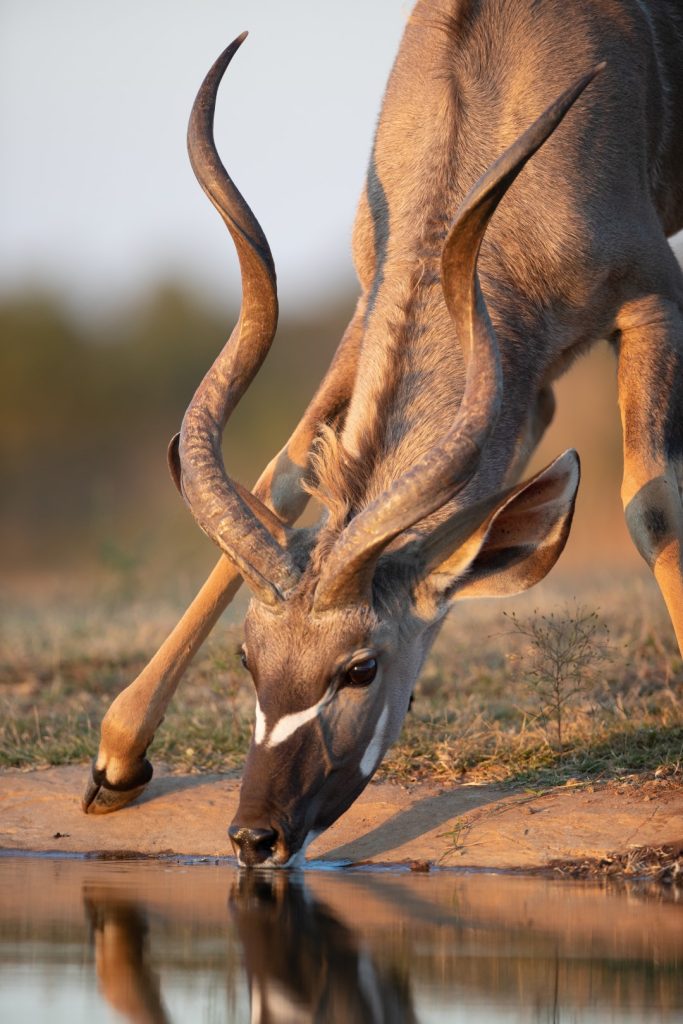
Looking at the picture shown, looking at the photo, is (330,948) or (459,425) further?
(459,425)

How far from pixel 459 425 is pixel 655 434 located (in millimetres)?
1548

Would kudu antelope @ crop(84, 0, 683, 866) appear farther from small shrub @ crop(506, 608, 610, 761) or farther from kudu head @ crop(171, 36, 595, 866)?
small shrub @ crop(506, 608, 610, 761)

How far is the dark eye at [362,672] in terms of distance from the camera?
5734 mm

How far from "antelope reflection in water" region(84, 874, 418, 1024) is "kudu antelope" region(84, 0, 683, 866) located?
314 mm

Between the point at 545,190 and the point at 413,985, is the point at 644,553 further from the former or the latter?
the point at 413,985

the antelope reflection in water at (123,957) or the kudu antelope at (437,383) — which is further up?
the kudu antelope at (437,383)

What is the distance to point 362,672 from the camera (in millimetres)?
5754

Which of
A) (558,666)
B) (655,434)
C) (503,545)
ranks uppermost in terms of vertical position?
(655,434)

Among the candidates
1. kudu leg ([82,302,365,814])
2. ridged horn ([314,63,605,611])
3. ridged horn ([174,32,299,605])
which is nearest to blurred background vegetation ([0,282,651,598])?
kudu leg ([82,302,365,814])

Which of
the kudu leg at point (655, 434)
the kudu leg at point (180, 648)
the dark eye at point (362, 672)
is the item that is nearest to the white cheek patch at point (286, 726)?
the dark eye at point (362, 672)

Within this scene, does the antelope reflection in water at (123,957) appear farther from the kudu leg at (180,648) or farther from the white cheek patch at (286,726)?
the kudu leg at (180,648)

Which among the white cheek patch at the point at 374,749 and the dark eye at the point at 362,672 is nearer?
the dark eye at the point at 362,672

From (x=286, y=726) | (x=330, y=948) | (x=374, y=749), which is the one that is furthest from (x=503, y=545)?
Result: (x=330, y=948)

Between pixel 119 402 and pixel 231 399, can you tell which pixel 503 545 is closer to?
pixel 231 399
